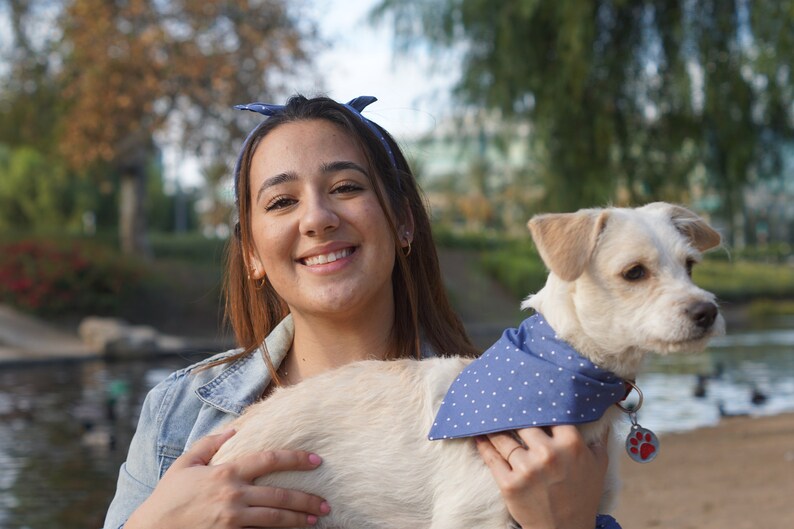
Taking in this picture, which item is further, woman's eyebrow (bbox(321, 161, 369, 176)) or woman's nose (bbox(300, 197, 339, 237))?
woman's eyebrow (bbox(321, 161, 369, 176))

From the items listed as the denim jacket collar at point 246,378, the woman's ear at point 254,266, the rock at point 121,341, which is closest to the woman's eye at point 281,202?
the woman's ear at point 254,266

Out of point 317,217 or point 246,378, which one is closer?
point 317,217

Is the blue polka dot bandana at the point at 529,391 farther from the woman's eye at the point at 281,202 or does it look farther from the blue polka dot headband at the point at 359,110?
the blue polka dot headband at the point at 359,110

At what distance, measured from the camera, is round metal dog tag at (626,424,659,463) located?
113 inches

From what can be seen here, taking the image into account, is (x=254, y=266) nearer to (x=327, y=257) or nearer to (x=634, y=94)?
(x=327, y=257)

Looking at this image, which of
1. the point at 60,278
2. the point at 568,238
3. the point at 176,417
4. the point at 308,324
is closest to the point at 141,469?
the point at 176,417

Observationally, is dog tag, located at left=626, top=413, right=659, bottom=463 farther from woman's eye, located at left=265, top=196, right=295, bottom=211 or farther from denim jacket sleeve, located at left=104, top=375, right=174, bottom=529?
denim jacket sleeve, located at left=104, top=375, right=174, bottom=529

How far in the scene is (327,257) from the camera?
319 centimetres

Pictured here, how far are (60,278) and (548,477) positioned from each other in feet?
85.5

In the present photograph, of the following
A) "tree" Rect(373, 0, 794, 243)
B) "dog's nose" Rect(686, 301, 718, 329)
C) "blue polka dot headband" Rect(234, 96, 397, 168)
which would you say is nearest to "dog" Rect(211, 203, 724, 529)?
"dog's nose" Rect(686, 301, 718, 329)

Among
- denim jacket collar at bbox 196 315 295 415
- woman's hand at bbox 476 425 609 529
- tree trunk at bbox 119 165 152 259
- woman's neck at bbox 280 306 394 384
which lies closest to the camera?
woman's hand at bbox 476 425 609 529

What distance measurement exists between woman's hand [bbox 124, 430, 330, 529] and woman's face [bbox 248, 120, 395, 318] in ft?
2.19

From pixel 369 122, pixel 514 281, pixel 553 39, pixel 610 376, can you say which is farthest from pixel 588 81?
pixel 514 281

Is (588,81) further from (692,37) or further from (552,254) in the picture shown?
(552,254)
